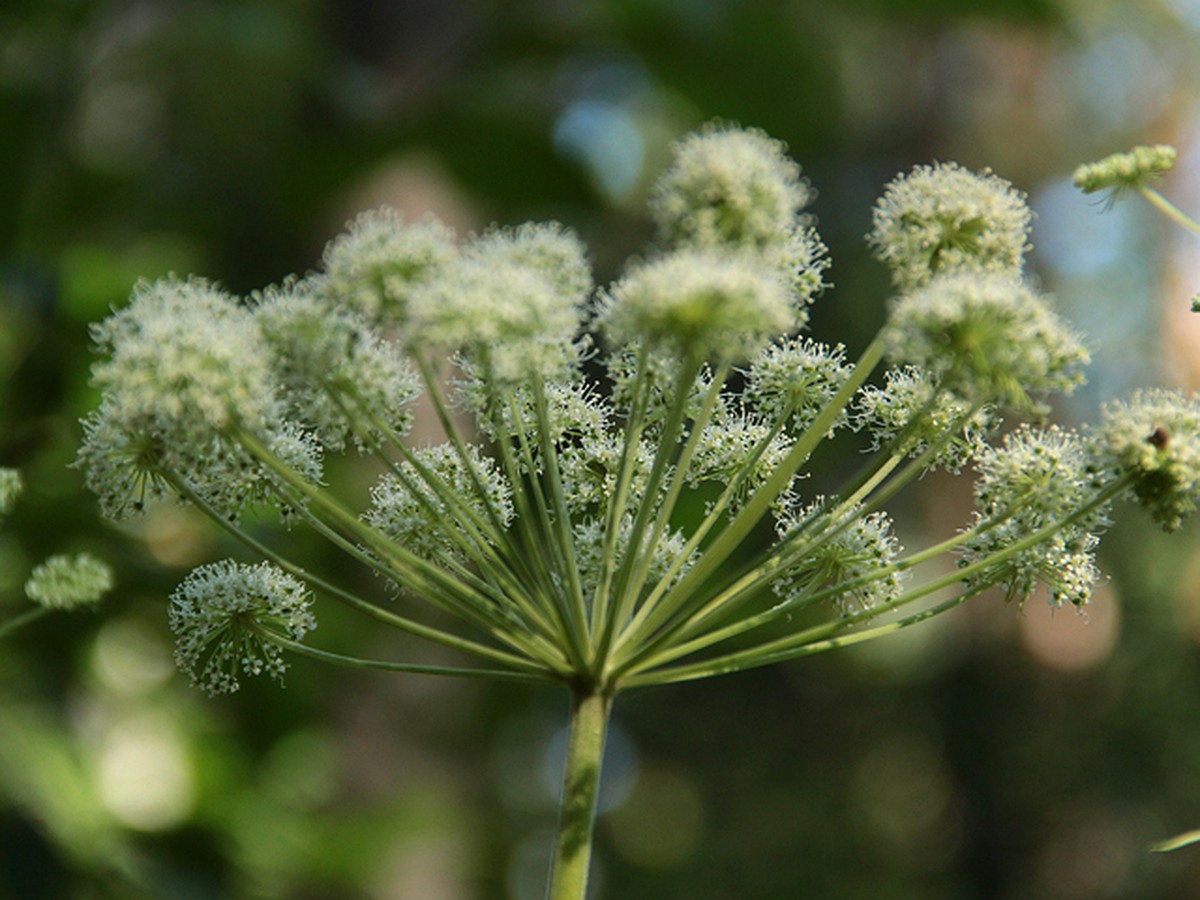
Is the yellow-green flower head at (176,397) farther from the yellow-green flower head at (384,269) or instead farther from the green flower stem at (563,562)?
the green flower stem at (563,562)

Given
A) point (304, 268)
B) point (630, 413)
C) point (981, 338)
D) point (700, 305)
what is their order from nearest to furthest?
point (700, 305)
point (981, 338)
point (630, 413)
point (304, 268)

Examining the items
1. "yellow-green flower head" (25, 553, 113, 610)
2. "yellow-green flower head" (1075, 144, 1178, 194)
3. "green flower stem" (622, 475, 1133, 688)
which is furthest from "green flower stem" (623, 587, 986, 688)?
"yellow-green flower head" (25, 553, 113, 610)

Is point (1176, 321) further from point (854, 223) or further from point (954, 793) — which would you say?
point (954, 793)

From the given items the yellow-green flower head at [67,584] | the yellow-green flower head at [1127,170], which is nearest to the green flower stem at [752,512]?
the yellow-green flower head at [1127,170]

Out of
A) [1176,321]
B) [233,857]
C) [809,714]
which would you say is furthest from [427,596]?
[809,714]

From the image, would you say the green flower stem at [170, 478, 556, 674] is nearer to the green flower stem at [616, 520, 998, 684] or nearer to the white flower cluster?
the white flower cluster

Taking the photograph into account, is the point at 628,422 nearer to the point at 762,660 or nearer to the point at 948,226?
the point at 762,660

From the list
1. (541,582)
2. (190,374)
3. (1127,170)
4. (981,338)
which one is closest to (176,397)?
(190,374)
